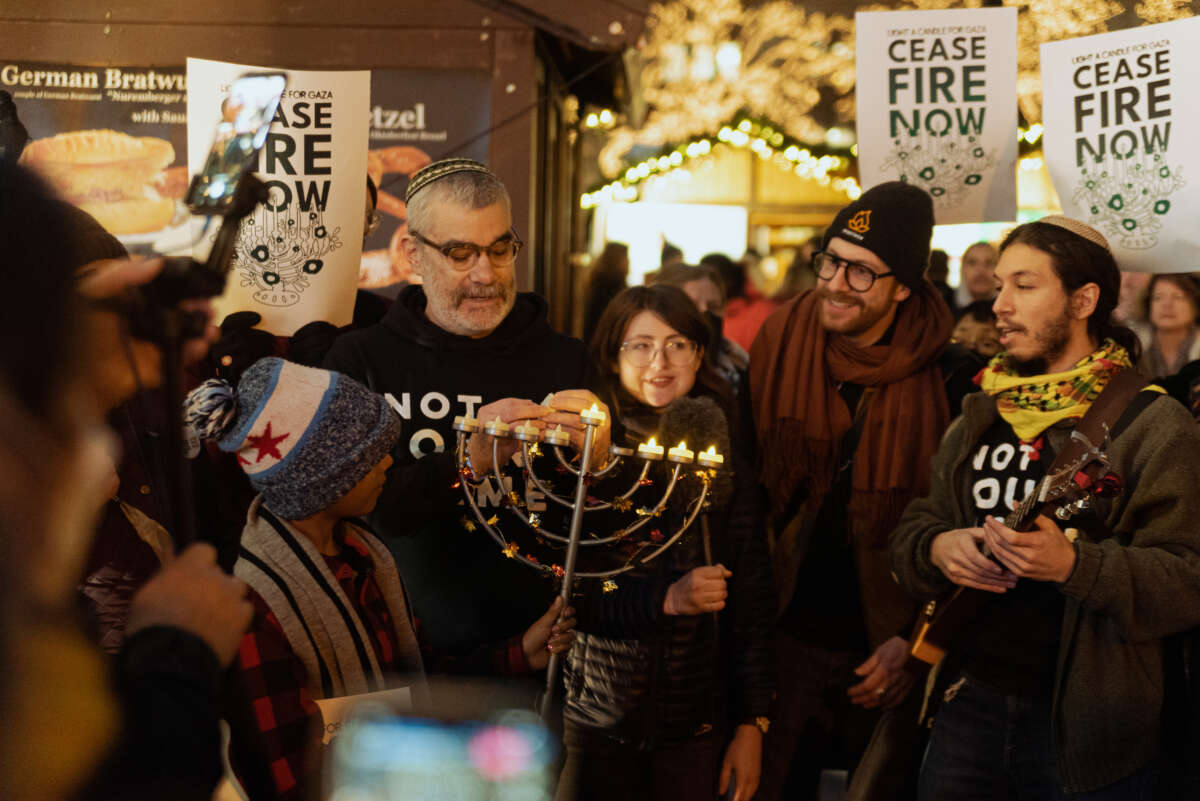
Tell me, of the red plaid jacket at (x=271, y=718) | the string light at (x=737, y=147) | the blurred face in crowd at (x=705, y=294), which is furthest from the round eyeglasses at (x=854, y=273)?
the string light at (x=737, y=147)

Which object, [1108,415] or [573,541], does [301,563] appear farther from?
[1108,415]

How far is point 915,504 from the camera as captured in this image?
12.7 feet

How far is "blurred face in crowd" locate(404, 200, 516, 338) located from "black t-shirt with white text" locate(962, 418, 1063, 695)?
153cm

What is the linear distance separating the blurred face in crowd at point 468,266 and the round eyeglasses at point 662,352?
0.74 metres

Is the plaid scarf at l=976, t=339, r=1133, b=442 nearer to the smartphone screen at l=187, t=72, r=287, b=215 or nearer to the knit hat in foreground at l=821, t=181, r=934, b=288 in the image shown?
the knit hat in foreground at l=821, t=181, r=934, b=288

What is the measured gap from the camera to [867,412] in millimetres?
4352

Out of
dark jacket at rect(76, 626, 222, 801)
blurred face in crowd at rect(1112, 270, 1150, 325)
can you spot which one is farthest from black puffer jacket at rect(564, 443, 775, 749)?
blurred face in crowd at rect(1112, 270, 1150, 325)

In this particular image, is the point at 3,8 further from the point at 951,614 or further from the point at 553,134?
the point at 951,614

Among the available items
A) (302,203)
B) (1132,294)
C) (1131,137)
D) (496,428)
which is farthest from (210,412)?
(1132,294)

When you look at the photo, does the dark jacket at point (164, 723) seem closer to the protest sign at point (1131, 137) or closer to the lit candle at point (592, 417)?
the lit candle at point (592, 417)

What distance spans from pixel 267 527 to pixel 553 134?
6557 millimetres

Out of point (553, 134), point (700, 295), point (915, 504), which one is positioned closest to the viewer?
point (915, 504)

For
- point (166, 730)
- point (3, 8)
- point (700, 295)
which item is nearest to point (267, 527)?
point (166, 730)

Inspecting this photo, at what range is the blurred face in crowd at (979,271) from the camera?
7391 mm
